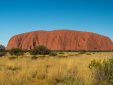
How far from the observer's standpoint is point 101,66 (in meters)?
8.21

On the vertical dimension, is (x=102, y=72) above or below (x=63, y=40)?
below

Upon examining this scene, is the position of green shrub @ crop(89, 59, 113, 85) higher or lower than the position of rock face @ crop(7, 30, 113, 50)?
lower

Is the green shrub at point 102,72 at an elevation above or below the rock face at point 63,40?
below

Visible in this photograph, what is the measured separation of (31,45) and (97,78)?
15038 centimetres

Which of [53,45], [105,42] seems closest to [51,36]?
[53,45]

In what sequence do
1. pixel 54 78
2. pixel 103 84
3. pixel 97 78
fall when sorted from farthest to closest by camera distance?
1. pixel 54 78
2. pixel 97 78
3. pixel 103 84

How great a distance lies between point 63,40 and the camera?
511 feet

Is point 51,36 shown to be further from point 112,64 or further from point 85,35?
point 112,64

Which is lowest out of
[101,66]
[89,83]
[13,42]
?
[89,83]

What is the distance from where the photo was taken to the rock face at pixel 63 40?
152 m

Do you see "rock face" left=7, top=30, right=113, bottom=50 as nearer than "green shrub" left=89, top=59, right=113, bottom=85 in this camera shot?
No

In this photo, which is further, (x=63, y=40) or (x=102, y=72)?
(x=63, y=40)

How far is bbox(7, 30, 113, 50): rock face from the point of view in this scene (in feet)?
498

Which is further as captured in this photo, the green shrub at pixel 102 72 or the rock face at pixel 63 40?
the rock face at pixel 63 40
